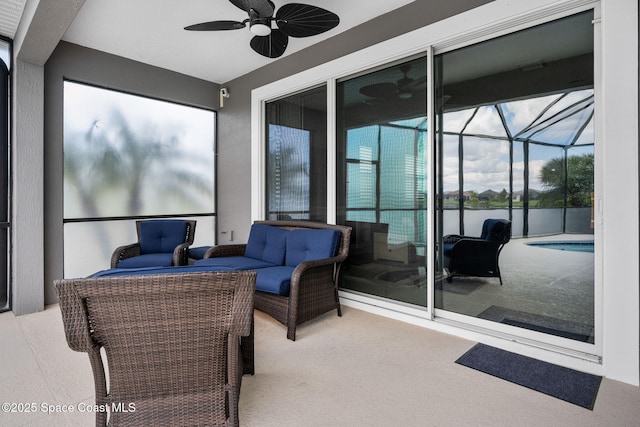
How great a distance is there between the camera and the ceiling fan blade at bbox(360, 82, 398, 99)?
11.0 ft

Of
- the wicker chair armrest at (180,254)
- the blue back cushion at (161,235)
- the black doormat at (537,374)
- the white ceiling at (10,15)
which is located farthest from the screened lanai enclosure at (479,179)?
the white ceiling at (10,15)

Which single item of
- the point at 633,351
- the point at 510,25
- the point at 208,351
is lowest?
the point at 633,351

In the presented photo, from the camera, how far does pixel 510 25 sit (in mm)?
2613

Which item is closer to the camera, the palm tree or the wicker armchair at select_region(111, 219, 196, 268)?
the palm tree

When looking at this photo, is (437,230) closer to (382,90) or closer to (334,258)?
(334,258)

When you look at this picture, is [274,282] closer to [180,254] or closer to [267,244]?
[267,244]

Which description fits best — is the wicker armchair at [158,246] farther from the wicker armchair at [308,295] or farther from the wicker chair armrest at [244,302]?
the wicker chair armrest at [244,302]

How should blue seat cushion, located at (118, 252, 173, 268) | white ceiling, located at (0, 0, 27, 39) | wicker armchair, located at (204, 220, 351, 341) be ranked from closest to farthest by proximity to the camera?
wicker armchair, located at (204, 220, 351, 341) → white ceiling, located at (0, 0, 27, 39) → blue seat cushion, located at (118, 252, 173, 268)

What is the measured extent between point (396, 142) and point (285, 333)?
2.02 metres

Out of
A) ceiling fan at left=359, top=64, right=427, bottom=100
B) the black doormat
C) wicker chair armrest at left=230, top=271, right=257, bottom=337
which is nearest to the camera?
wicker chair armrest at left=230, top=271, right=257, bottom=337

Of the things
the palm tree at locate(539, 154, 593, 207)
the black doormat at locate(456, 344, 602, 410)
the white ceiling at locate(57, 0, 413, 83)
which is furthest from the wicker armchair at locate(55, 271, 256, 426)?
the white ceiling at locate(57, 0, 413, 83)

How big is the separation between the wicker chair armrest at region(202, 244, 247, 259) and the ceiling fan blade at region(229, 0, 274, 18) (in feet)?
7.79

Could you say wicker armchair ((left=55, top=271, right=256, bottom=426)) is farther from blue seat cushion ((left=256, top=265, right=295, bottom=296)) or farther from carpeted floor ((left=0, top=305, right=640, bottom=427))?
blue seat cushion ((left=256, top=265, right=295, bottom=296))

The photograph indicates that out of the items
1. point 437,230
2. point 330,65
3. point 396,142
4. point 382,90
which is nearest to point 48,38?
point 330,65
